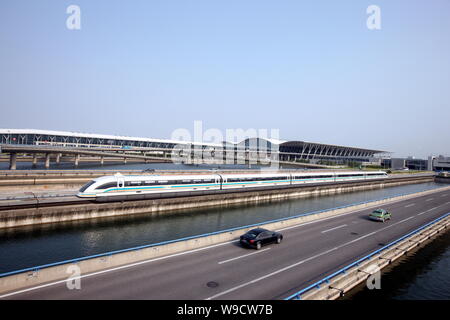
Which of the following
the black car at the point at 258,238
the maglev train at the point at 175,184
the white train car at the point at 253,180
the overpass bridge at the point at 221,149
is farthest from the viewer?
the overpass bridge at the point at 221,149

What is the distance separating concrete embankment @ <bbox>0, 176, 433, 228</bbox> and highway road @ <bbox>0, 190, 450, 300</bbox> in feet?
55.9

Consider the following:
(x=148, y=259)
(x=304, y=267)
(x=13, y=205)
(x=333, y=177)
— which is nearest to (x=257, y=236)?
(x=304, y=267)

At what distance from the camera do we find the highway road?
12.3m

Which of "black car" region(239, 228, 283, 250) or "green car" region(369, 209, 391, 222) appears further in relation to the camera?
"green car" region(369, 209, 391, 222)

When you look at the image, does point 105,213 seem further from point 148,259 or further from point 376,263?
point 376,263

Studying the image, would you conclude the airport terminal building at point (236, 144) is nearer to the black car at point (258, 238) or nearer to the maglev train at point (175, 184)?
the maglev train at point (175, 184)

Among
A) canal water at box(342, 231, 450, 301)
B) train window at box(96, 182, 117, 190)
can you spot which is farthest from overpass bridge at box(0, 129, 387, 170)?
canal water at box(342, 231, 450, 301)

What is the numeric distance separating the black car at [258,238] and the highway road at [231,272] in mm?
444

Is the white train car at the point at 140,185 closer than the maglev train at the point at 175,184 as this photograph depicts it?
Yes

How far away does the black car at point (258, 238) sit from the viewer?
60.3 ft

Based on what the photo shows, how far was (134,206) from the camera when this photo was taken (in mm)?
33094

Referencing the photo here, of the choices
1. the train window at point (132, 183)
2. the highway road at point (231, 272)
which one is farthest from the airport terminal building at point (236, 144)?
the highway road at point (231, 272)

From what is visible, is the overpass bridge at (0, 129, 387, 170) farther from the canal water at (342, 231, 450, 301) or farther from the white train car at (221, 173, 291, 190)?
the canal water at (342, 231, 450, 301)

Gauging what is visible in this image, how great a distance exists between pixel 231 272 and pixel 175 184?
23932 millimetres
